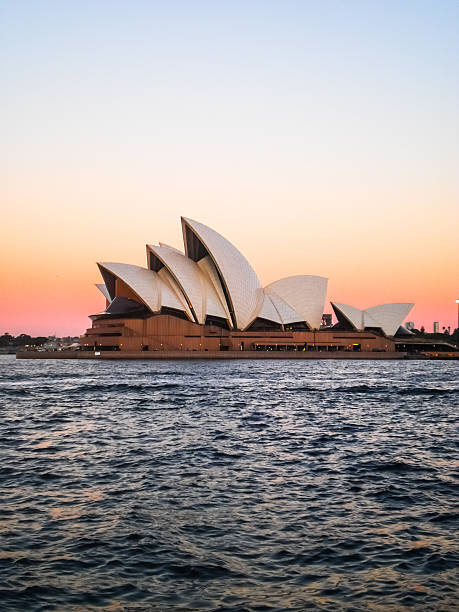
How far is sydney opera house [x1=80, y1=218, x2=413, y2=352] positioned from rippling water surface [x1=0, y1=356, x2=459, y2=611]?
6524 cm

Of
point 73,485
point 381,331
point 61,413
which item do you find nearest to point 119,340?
point 381,331

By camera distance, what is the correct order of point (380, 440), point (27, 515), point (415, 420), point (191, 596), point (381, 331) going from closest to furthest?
point (191, 596), point (27, 515), point (380, 440), point (415, 420), point (381, 331)

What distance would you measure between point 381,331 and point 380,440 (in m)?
90.7

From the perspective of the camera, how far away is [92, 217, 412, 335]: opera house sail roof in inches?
3292

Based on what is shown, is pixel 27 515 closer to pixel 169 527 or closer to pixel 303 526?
pixel 169 527

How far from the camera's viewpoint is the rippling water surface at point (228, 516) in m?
6.34

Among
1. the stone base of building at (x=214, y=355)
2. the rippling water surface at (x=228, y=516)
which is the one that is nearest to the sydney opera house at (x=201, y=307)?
the stone base of building at (x=214, y=355)

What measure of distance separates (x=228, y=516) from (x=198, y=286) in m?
76.8

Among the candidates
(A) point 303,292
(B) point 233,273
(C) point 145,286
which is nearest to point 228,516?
(B) point 233,273

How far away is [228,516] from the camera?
907 centimetres

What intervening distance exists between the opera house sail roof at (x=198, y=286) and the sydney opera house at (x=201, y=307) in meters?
0.15

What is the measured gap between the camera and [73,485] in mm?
11109

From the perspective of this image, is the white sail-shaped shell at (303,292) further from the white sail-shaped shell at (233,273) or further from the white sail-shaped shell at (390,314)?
the white sail-shaped shell at (390,314)

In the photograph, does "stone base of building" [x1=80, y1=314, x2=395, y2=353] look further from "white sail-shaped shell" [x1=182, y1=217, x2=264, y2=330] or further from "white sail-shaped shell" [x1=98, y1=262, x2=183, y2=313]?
"white sail-shaped shell" [x1=182, y1=217, x2=264, y2=330]
